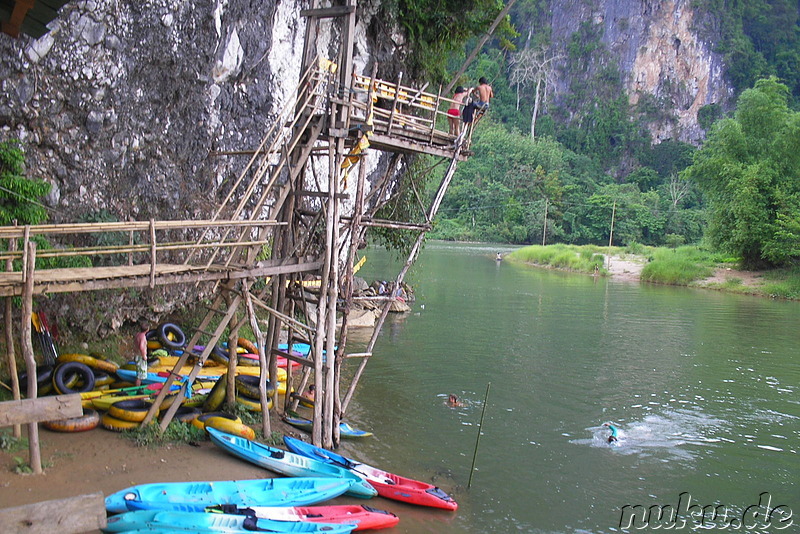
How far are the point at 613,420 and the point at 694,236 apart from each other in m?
61.9

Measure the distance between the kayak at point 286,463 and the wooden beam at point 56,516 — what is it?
551 cm

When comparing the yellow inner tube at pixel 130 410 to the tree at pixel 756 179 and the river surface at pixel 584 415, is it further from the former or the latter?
the tree at pixel 756 179

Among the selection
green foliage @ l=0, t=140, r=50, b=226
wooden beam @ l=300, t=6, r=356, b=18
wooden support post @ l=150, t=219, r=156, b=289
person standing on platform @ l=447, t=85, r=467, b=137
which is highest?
wooden beam @ l=300, t=6, r=356, b=18

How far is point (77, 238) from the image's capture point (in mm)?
15109

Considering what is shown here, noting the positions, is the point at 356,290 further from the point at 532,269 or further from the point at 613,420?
the point at 532,269

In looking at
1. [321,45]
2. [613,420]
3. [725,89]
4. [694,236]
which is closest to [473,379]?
[613,420]

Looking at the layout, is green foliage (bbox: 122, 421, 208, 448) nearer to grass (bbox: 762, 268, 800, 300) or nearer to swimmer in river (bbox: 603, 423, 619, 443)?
swimmer in river (bbox: 603, 423, 619, 443)

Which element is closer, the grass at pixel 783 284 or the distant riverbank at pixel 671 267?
the grass at pixel 783 284

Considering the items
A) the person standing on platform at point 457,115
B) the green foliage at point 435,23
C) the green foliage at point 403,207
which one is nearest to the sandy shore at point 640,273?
the green foliage at point 403,207

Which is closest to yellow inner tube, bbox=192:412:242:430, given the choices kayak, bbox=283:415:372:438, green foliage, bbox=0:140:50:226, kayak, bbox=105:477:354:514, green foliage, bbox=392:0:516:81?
kayak, bbox=283:415:372:438

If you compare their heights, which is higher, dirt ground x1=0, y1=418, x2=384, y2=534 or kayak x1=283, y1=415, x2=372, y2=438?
dirt ground x1=0, y1=418, x2=384, y2=534

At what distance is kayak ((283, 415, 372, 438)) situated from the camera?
41.9 ft

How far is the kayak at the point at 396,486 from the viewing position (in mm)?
10508

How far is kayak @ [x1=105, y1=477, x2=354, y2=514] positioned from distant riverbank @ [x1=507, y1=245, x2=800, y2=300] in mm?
35753
